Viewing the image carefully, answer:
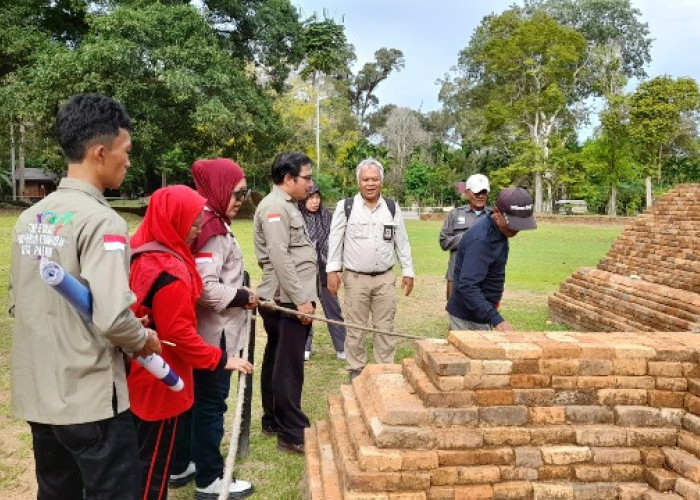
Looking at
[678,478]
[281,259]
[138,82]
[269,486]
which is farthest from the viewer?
[138,82]

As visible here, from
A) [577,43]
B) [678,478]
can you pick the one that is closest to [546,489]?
[678,478]

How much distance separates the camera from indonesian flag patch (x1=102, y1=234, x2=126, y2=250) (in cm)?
186

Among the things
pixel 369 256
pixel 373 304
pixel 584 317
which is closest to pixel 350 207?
pixel 369 256

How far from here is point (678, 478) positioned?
2338mm

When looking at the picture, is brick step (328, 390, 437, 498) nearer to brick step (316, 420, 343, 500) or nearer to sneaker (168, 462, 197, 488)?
brick step (316, 420, 343, 500)

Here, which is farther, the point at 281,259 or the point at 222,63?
the point at 222,63

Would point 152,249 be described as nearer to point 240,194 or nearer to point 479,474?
point 240,194

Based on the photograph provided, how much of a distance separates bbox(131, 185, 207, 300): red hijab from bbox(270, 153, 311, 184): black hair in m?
1.25

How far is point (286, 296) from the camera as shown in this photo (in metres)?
3.80

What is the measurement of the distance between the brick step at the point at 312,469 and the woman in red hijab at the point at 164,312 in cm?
63

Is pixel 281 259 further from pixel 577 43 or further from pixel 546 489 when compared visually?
pixel 577 43

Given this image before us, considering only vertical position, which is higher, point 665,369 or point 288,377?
point 665,369

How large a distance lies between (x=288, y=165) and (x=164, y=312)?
5.23 ft

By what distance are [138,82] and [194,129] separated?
367 cm
